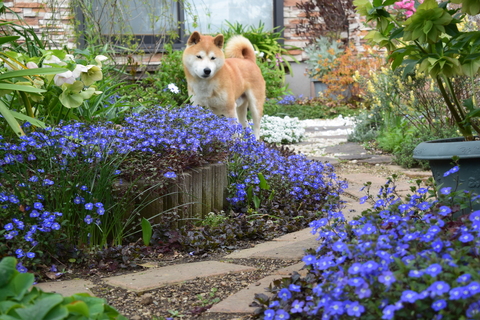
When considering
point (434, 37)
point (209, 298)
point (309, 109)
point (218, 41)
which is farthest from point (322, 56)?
point (209, 298)

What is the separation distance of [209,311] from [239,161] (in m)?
1.94

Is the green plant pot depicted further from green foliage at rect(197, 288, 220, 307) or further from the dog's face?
the dog's face

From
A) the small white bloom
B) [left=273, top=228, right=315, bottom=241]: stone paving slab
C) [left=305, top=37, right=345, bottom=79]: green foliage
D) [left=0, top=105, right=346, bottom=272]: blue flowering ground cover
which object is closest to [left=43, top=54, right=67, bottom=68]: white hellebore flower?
the small white bloom

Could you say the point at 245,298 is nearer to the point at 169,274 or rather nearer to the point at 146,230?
the point at 169,274

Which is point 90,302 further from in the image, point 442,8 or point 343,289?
point 442,8

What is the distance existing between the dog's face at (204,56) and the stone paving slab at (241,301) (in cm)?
354

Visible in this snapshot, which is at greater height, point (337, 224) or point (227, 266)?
point (337, 224)

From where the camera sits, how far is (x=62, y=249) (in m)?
2.58

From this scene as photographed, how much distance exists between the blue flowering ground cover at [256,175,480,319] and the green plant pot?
54cm

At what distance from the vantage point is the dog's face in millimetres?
5488

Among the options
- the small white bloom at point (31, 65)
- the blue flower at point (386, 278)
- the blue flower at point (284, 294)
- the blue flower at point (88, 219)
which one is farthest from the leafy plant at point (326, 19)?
the blue flower at point (386, 278)

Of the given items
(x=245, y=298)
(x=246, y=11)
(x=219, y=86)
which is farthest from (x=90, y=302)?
(x=246, y=11)

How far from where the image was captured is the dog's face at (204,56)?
549 cm

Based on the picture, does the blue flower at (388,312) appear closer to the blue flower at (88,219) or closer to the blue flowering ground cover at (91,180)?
the blue flowering ground cover at (91,180)
